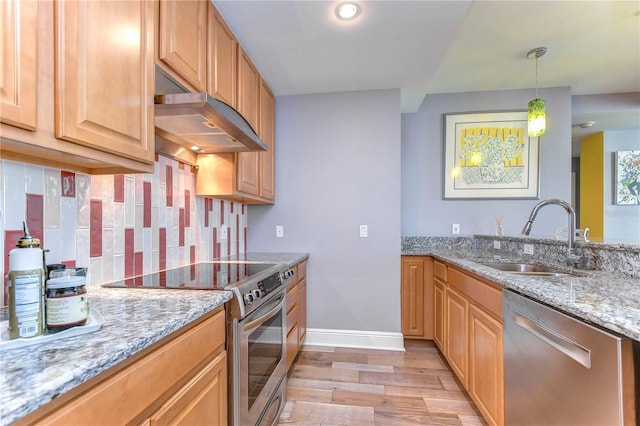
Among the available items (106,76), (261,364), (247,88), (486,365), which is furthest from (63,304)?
(486,365)

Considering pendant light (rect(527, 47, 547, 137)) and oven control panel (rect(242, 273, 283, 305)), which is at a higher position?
pendant light (rect(527, 47, 547, 137))

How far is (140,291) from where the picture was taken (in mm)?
1120

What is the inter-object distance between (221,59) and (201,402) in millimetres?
1675

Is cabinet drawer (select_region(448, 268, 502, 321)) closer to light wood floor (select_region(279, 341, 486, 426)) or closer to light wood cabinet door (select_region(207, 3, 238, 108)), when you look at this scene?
light wood floor (select_region(279, 341, 486, 426))

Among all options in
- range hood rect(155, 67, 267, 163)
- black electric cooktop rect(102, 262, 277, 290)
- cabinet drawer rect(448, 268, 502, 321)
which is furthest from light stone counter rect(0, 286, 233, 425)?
cabinet drawer rect(448, 268, 502, 321)

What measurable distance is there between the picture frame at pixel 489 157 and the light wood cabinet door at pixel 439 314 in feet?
3.87

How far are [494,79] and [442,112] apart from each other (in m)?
0.56

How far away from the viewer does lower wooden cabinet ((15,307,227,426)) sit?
21.5 inches

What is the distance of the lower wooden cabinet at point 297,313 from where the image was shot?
6.73ft

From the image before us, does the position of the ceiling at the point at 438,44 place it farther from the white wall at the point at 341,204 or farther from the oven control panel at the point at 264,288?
the oven control panel at the point at 264,288

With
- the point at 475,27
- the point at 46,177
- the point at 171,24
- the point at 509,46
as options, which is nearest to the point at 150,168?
the point at 46,177

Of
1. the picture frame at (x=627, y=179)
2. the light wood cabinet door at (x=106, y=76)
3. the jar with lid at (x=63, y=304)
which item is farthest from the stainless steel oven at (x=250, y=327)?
the picture frame at (x=627, y=179)

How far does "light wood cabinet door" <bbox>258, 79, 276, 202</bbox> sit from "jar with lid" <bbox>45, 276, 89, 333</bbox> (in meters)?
1.67

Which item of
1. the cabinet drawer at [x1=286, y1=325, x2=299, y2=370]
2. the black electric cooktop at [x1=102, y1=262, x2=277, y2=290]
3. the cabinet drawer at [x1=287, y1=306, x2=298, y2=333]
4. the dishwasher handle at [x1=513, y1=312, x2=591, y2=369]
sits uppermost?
the black electric cooktop at [x1=102, y1=262, x2=277, y2=290]
